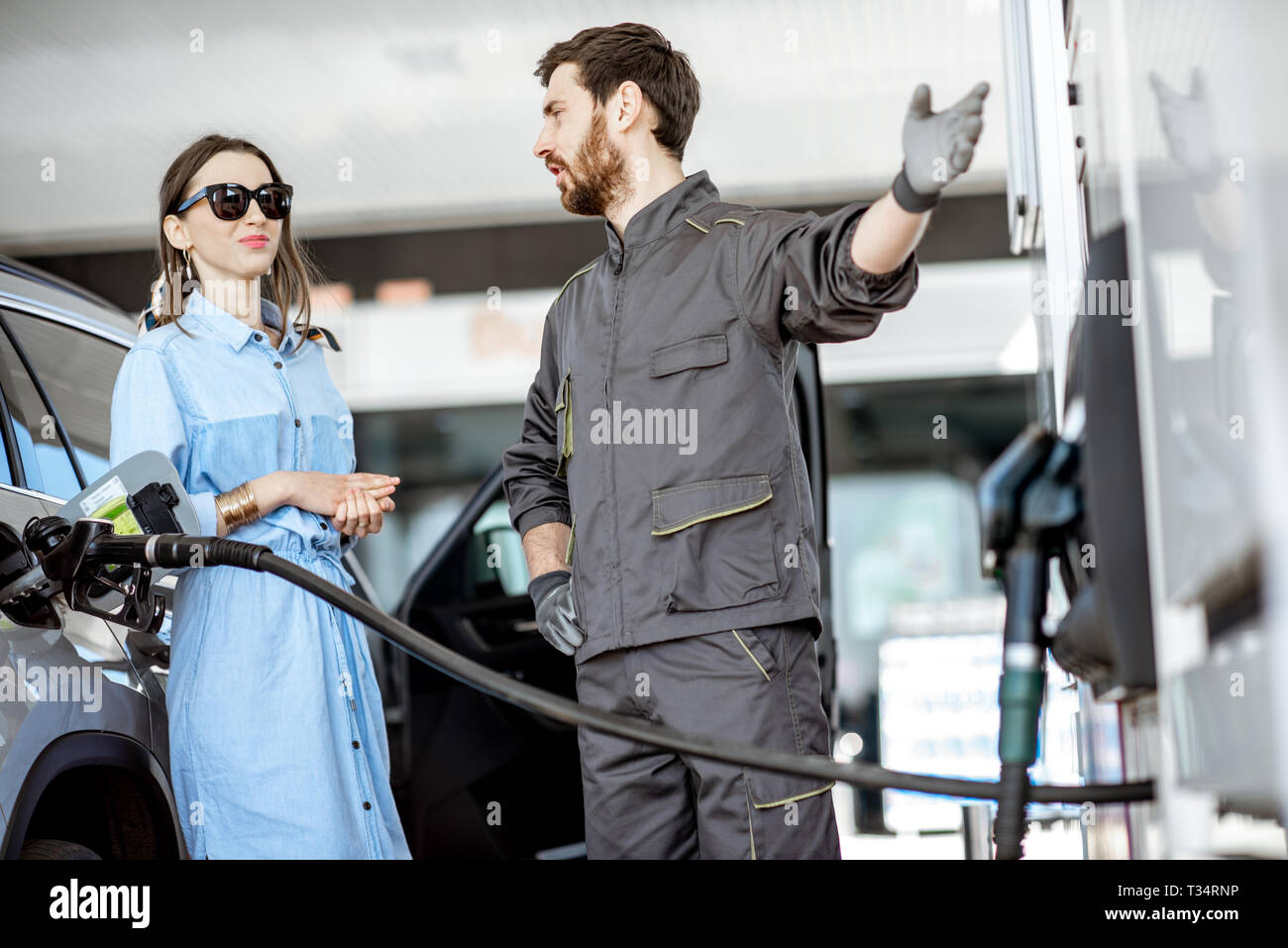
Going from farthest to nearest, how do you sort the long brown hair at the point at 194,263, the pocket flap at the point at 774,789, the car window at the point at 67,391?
the car window at the point at 67,391
the long brown hair at the point at 194,263
the pocket flap at the point at 774,789

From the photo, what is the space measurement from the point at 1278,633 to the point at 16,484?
6.47 ft

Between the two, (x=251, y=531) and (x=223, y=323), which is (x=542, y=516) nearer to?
(x=251, y=531)

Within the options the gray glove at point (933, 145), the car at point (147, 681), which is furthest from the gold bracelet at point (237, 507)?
the gray glove at point (933, 145)

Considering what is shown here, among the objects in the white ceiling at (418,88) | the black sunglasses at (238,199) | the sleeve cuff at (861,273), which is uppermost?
the white ceiling at (418,88)

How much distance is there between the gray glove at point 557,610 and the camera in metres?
2.03

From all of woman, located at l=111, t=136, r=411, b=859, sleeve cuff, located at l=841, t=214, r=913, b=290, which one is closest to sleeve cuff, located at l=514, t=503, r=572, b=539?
woman, located at l=111, t=136, r=411, b=859

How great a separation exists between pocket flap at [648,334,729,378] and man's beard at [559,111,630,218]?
359mm

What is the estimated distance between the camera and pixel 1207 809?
150 centimetres

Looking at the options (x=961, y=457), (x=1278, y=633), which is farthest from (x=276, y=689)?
(x=961, y=457)

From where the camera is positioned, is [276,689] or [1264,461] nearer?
[1264,461]

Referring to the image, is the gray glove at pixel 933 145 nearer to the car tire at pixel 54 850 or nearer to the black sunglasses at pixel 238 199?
the black sunglasses at pixel 238 199

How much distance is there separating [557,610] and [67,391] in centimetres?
115

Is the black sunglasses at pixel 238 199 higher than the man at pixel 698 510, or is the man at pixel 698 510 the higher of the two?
the black sunglasses at pixel 238 199

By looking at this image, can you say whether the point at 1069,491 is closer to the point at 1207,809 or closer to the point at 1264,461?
the point at 1264,461
